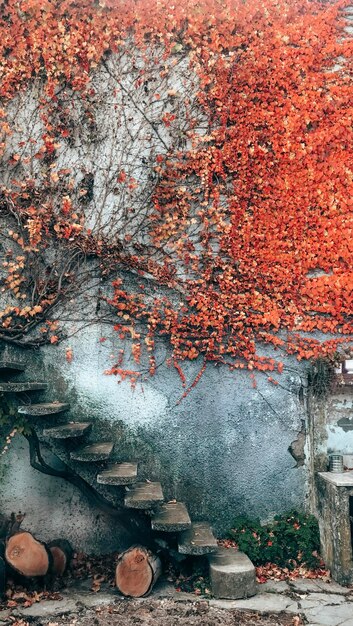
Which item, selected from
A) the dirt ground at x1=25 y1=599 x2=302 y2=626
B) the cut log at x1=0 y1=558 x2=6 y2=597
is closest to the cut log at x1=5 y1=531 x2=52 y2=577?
the cut log at x1=0 y1=558 x2=6 y2=597

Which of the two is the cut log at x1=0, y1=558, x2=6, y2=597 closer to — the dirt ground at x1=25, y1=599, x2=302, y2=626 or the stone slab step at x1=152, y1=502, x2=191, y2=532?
the dirt ground at x1=25, y1=599, x2=302, y2=626

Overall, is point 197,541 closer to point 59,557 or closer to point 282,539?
point 282,539

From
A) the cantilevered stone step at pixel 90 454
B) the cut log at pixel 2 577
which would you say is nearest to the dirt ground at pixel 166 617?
the cut log at pixel 2 577

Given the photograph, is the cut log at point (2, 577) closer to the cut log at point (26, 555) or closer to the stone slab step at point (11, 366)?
the cut log at point (26, 555)

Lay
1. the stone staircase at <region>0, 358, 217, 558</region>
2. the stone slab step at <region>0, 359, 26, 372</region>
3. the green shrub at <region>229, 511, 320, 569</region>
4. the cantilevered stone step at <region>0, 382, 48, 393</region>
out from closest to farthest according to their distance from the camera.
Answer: the stone staircase at <region>0, 358, 217, 558</region>, the cantilevered stone step at <region>0, 382, 48, 393</region>, the stone slab step at <region>0, 359, 26, 372</region>, the green shrub at <region>229, 511, 320, 569</region>

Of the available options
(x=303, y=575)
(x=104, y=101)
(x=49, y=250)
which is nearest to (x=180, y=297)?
(x=49, y=250)

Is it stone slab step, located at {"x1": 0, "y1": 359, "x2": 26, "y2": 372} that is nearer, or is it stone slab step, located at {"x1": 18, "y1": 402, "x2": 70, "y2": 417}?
stone slab step, located at {"x1": 18, "y1": 402, "x2": 70, "y2": 417}

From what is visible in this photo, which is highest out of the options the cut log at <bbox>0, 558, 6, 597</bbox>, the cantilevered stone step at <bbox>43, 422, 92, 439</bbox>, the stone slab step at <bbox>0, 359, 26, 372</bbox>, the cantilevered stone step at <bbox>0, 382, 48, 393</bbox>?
the stone slab step at <bbox>0, 359, 26, 372</bbox>
